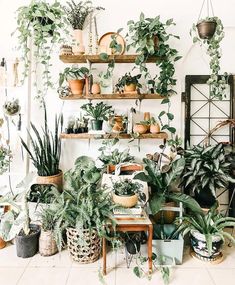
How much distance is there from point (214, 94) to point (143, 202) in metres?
1.50

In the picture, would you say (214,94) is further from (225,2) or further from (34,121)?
(34,121)

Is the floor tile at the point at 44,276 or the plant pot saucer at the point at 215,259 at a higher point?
the plant pot saucer at the point at 215,259

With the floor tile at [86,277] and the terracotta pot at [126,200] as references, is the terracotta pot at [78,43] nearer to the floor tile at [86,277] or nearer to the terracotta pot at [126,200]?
the terracotta pot at [126,200]

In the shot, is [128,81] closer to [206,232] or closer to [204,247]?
[206,232]

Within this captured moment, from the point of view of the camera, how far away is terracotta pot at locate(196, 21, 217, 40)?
280 centimetres

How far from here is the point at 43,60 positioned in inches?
126

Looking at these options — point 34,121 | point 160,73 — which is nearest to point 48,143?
point 34,121

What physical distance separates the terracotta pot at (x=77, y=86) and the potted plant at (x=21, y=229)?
106 centimetres

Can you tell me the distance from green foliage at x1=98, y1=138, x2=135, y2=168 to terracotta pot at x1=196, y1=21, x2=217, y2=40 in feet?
4.58

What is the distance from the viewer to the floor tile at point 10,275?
233cm

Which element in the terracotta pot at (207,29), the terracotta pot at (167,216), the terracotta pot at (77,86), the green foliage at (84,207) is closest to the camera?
the green foliage at (84,207)

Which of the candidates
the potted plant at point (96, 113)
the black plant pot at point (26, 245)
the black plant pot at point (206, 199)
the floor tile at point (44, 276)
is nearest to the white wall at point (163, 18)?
the potted plant at point (96, 113)

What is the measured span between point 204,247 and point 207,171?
73cm

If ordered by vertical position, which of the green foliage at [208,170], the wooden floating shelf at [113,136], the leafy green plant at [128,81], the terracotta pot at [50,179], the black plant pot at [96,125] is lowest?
the terracotta pot at [50,179]
